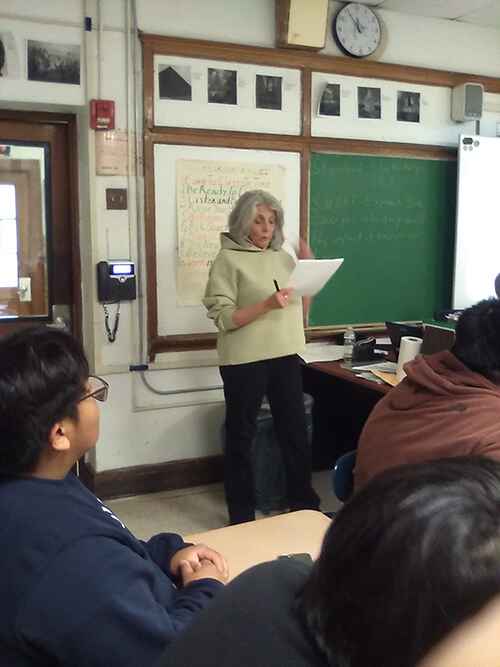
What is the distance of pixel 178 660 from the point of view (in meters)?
0.67

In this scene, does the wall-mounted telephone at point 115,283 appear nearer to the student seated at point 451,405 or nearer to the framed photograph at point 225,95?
the framed photograph at point 225,95

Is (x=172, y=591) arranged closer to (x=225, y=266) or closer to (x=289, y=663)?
(x=289, y=663)

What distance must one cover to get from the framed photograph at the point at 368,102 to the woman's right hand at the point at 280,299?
1.50 m

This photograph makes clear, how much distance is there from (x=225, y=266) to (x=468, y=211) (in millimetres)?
1880

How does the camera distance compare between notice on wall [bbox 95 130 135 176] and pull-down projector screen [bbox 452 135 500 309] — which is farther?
pull-down projector screen [bbox 452 135 500 309]

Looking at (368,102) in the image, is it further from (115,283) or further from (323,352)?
(115,283)

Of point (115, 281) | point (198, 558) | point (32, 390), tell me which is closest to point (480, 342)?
point (198, 558)

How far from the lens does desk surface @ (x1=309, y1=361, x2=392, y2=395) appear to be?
303 centimetres

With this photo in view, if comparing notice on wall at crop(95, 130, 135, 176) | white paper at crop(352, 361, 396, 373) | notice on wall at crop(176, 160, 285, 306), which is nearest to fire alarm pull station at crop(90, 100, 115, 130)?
notice on wall at crop(95, 130, 135, 176)

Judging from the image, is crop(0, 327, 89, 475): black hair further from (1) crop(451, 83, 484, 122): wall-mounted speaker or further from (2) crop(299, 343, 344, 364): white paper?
(1) crop(451, 83, 484, 122): wall-mounted speaker

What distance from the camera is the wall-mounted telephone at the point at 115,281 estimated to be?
3.36 meters

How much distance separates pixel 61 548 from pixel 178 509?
103 inches

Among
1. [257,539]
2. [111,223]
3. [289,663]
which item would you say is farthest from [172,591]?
[111,223]

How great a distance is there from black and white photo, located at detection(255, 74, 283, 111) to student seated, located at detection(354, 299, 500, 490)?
2348 mm
